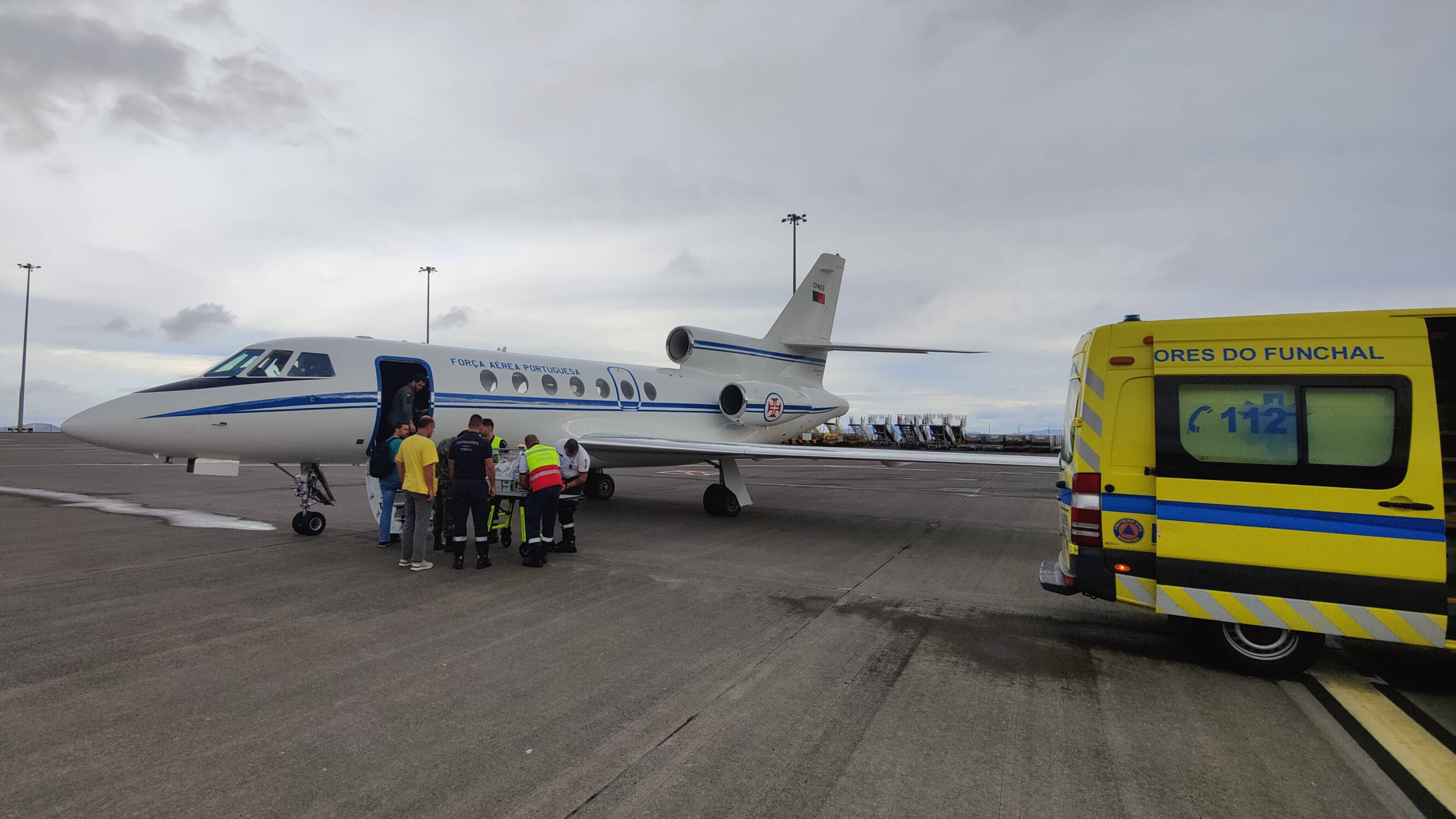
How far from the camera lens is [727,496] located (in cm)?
1369

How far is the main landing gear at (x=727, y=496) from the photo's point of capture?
44.8ft

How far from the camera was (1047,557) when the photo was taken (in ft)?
32.1

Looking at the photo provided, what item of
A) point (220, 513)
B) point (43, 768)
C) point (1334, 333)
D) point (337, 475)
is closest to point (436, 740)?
point (43, 768)

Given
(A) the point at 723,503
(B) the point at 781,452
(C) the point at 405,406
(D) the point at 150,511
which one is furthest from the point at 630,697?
(D) the point at 150,511

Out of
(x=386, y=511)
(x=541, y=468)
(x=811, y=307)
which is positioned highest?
(x=811, y=307)

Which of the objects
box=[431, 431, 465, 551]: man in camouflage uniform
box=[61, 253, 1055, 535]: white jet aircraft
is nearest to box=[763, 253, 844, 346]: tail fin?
box=[61, 253, 1055, 535]: white jet aircraft

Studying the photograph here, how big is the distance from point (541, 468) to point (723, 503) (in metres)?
5.51

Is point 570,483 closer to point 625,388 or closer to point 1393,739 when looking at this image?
point 625,388

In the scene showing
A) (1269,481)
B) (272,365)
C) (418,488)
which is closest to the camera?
(1269,481)

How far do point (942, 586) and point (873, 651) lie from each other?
2683mm

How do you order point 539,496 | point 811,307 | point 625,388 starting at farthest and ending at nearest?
point 811,307, point 625,388, point 539,496

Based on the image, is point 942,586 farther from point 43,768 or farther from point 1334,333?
point 43,768

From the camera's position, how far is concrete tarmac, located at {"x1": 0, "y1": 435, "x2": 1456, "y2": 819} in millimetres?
3299

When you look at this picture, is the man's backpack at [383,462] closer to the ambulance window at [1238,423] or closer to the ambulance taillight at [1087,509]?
the ambulance taillight at [1087,509]
